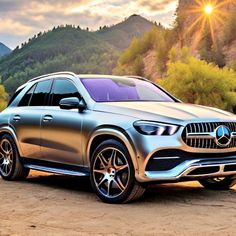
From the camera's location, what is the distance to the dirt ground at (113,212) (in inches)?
207

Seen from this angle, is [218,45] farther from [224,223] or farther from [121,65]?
[224,223]

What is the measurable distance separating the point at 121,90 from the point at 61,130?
1020 mm

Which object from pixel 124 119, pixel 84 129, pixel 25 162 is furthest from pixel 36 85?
pixel 124 119

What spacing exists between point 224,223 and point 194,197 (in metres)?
1.77

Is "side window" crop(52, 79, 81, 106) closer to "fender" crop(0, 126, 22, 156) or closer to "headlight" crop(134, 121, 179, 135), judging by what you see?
"fender" crop(0, 126, 22, 156)

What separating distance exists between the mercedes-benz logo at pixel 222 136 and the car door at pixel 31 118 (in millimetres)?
2910

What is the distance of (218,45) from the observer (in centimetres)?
10688

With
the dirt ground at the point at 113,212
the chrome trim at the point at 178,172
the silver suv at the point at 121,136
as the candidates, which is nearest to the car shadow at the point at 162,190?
the dirt ground at the point at 113,212

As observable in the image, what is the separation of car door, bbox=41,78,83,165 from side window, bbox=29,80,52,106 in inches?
7.8

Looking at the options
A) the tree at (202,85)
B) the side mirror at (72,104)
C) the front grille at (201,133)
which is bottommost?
the front grille at (201,133)

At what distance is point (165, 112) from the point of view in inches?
270

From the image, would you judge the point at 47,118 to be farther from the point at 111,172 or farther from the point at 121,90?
the point at 111,172

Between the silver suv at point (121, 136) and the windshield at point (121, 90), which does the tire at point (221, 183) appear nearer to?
the silver suv at point (121, 136)

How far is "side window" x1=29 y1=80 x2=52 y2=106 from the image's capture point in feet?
28.6
